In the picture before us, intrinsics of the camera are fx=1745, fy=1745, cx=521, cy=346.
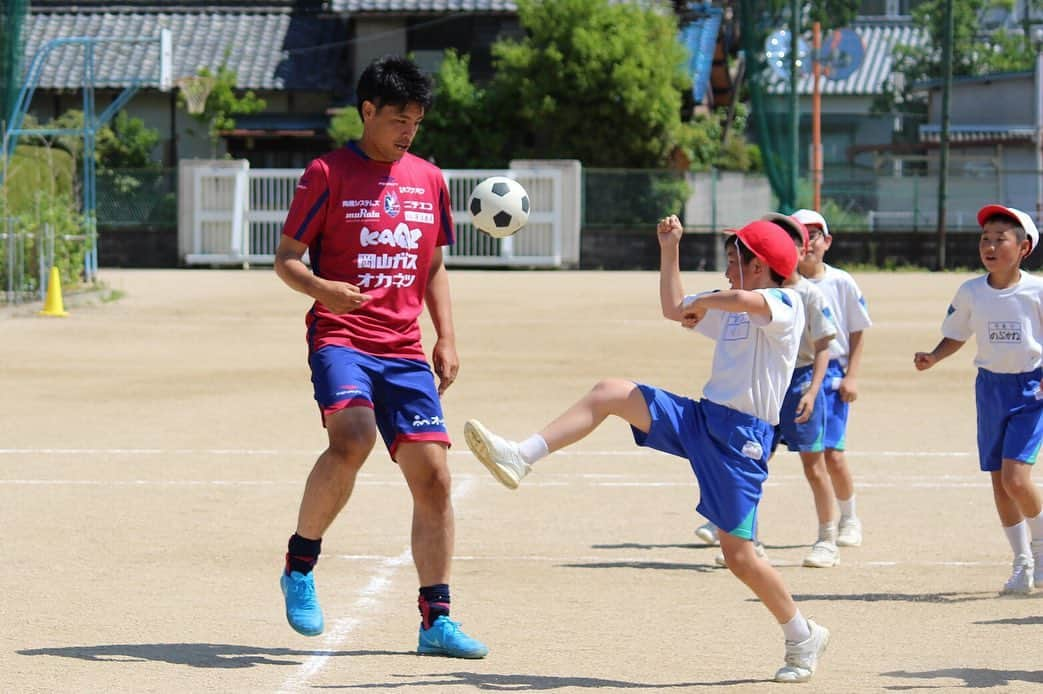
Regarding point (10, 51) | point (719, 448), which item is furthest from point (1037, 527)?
point (10, 51)

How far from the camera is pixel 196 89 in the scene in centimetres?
4494

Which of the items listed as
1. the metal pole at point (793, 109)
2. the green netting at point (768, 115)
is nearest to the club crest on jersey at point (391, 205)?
the metal pole at point (793, 109)

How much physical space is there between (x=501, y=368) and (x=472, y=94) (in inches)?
1017

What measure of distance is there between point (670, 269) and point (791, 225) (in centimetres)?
218

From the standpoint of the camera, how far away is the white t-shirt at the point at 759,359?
623 cm

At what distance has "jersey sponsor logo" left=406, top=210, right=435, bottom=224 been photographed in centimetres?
A: 664

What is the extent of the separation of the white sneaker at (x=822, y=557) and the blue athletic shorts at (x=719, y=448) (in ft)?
7.90

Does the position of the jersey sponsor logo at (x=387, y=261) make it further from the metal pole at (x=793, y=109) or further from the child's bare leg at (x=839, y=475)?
the metal pole at (x=793, y=109)

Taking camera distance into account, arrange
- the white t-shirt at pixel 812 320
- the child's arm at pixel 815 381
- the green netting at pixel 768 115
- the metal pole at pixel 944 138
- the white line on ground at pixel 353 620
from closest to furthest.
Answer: the white line on ground at pixel 353 620 < the child's arm at pixel 815 381 < the white t-shirt at pixel 812 320 < the green netting at pixel 768 115 < the metal pole at pixel 944 138

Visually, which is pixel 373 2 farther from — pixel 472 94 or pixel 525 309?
pixel 525 309

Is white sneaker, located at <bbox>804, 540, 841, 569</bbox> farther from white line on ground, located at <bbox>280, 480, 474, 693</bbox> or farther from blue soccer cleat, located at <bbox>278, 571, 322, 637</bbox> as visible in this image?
blue soccer cleat, located at <bbox>278, 571, 322, 637</bbox>

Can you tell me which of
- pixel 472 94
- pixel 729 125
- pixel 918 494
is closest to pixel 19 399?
pixel 918 494

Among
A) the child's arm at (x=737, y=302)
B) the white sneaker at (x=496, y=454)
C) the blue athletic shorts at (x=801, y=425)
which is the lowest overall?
the blue athletic shorts at (x=801, y=425)

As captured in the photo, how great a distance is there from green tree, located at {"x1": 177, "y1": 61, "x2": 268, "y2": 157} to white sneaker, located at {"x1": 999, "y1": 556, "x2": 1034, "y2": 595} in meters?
39.3
